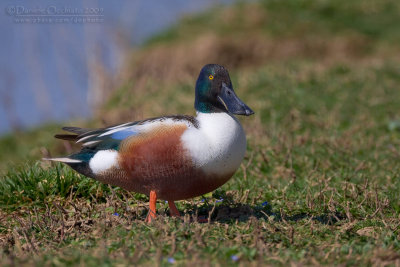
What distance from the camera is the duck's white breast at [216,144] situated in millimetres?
3115

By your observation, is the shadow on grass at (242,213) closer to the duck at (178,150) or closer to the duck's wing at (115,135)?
the duck at (178,150)

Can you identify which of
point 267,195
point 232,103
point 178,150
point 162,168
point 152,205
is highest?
point 232,103

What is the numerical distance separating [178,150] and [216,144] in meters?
0.21

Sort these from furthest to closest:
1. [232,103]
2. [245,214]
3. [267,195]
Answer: [267,195]
[245,214]
[232,103]

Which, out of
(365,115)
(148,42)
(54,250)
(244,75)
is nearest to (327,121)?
(365,115)

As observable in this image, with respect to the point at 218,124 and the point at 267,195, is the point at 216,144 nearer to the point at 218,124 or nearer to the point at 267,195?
the point at 218,124

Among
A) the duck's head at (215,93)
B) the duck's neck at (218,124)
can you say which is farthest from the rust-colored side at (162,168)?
the duck's head at (215,93)

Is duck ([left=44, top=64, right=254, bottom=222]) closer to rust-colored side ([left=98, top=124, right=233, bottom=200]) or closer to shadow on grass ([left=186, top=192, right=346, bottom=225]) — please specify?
rust-colored side ([left=98, top=124, right=233, bottom=200])

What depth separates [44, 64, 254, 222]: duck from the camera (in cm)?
313

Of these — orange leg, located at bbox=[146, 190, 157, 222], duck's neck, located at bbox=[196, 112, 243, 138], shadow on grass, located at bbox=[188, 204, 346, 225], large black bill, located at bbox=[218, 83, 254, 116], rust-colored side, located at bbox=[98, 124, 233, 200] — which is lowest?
shadow on grass, located at bbox=[188, 204, 346, 225]

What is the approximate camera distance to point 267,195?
4.23 metres

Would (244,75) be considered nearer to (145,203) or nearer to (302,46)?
(302,46)

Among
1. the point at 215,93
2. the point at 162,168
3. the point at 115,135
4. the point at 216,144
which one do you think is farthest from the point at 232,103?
the point at 115,135

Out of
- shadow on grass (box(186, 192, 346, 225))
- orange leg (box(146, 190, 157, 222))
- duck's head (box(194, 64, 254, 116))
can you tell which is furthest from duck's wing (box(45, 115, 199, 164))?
shadow on grass (box(186, 192, 346, 225))
